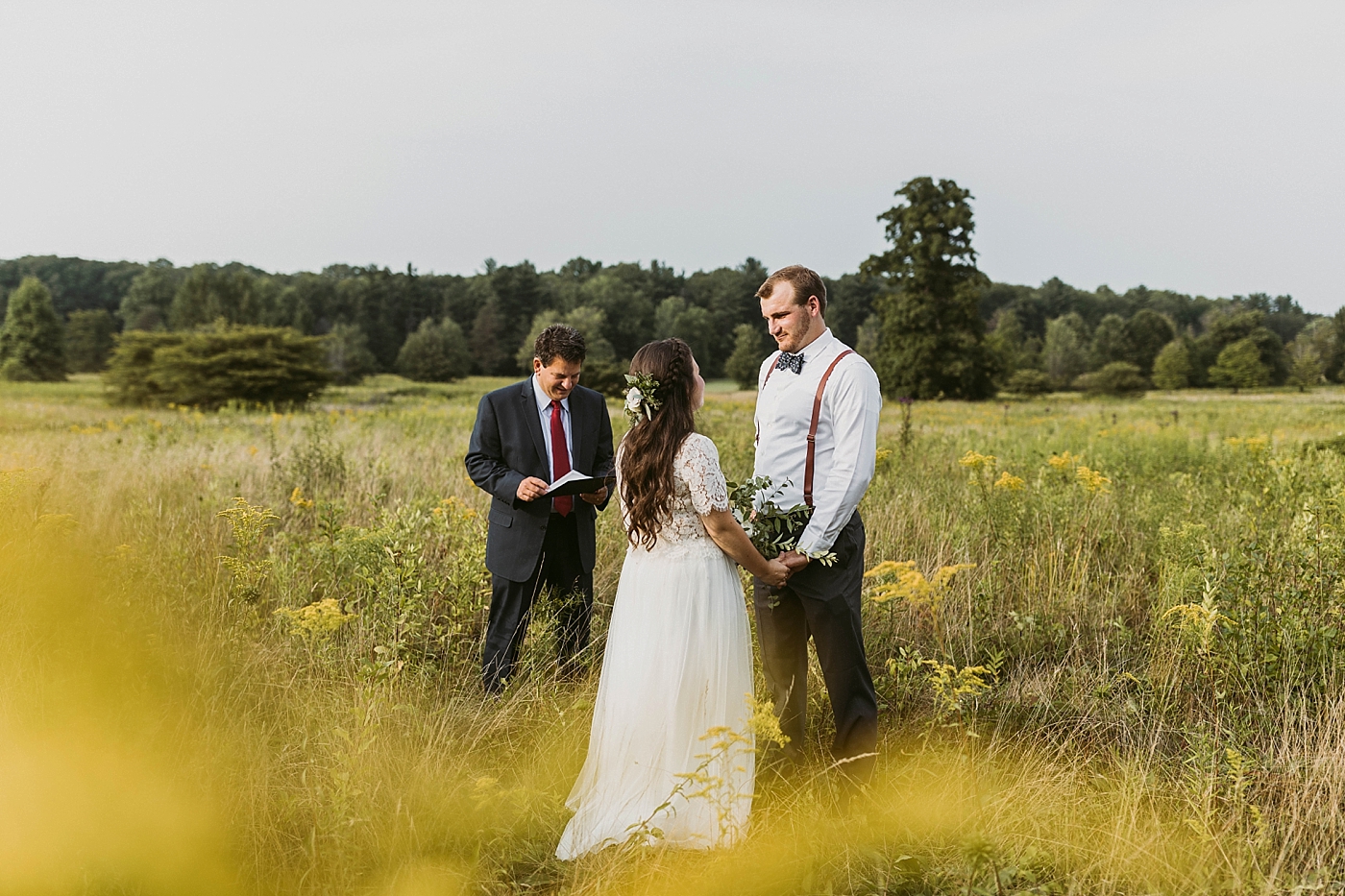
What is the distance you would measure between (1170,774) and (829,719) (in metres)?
1.37

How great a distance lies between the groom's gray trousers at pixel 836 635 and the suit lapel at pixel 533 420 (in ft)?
4.83

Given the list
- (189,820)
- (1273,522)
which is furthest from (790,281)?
(1273,522)

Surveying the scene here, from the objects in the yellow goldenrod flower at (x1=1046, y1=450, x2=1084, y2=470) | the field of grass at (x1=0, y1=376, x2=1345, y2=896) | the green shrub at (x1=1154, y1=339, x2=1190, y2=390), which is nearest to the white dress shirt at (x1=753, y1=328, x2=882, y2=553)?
the field of grass at (x1=0, y1=376, x2=1345, y2=896)

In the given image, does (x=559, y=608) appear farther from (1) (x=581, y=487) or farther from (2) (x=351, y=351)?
(2) (x=351, y=351)

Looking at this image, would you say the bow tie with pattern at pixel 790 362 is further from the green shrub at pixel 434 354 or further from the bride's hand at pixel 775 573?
the green shrub at pixel 434 354

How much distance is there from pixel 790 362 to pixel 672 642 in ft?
3.86

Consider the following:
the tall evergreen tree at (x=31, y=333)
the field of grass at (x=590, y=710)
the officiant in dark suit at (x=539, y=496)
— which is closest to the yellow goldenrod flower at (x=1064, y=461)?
the field of grass at (x=590, y=710)

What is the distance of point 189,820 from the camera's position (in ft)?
9.26

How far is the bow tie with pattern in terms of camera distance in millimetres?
3180

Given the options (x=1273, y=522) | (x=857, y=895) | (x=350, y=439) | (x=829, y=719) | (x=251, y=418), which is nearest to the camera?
(x=857, y=895)

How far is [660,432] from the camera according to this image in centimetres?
291

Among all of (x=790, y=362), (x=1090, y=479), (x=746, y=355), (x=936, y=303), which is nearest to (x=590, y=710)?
(x=790, y=362)

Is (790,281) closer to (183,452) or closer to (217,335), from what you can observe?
(183,452)

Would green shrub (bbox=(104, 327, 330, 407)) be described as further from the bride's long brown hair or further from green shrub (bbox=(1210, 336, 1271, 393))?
green shrub (bbox=(1210, 336, 1271, 393))
